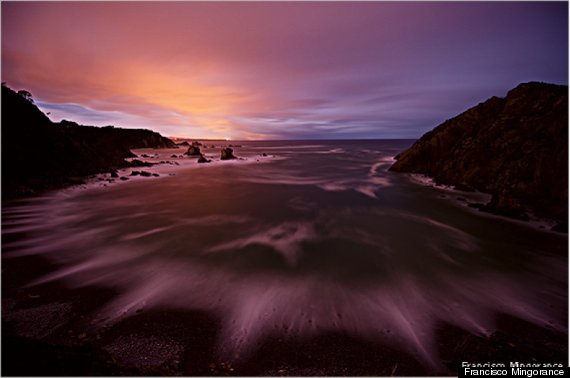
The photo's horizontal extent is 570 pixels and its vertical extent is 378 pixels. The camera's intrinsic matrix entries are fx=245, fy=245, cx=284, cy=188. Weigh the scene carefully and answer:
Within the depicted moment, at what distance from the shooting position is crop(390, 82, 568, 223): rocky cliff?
12.1m

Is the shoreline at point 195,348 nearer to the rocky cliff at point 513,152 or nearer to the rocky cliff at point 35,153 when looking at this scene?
the rocky cliff at point 513,152

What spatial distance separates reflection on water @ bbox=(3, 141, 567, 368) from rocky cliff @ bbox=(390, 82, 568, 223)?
3370 mm

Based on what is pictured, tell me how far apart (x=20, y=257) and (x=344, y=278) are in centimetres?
930

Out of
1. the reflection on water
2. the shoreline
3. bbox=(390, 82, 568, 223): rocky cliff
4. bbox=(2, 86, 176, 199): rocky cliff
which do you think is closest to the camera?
the shoreline

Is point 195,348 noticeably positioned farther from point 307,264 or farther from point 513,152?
point 513,152

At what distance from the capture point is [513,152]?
15469 mm

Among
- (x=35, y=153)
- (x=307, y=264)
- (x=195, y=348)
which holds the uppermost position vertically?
(x=35, y=153)

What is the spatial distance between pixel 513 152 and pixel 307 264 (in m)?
16.7

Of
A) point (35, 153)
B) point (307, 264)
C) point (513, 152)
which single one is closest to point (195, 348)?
point (307, 264)

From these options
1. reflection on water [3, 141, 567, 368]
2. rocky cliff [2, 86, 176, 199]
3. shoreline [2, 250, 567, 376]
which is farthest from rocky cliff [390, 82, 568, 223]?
rocky cliff [2, 86, 176, 199]

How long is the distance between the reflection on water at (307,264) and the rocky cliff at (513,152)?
11.1ft

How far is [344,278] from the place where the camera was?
645 cm

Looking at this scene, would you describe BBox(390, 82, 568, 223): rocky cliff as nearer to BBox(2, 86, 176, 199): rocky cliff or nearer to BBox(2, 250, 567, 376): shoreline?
BBox(2, 250, 567, 376): shoreline

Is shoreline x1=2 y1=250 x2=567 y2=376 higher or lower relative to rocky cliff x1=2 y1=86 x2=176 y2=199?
lower
